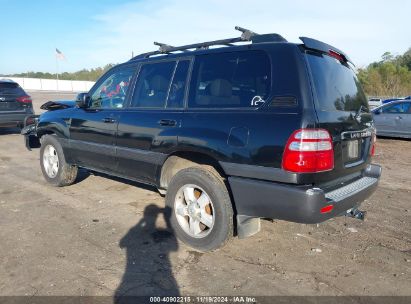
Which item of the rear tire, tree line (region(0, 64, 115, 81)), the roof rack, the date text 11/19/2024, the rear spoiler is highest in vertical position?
tree line (region(0, 64, 115, 81))

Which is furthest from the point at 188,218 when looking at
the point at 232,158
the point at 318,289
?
the point at 318,289

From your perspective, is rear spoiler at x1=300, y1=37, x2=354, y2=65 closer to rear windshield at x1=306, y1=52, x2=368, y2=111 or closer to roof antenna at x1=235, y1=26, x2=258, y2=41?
rear windshield at x1=306, y1=52, x2=368, y2=111

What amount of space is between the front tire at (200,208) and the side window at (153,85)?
3.15 ft

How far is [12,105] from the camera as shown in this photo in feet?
35.7

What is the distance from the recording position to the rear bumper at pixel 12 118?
10664 millimetres

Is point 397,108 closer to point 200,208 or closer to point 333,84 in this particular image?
point 333,84

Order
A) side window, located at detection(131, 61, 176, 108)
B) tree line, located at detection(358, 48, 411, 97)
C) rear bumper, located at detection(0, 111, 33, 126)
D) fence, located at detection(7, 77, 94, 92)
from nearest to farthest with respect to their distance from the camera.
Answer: side window, located at detection(131, 61, 176, 108), rear bumper, located at detection(0, 111, 33, 126), tree line, located at detection(358, 48, 411, 97), fence, located at detection(7, 77, 94, 92)

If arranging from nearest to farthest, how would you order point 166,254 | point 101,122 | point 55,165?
point 166,254
point 101,122
point 55,165

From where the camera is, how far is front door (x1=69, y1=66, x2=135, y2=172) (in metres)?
4.80

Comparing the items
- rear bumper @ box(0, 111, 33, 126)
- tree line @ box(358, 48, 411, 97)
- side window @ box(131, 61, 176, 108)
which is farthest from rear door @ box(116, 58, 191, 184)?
tree line @ box(358, 48, 411, 97)

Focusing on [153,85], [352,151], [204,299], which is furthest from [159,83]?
[204,299]

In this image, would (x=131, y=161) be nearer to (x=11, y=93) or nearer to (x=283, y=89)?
(x=283, y=89)

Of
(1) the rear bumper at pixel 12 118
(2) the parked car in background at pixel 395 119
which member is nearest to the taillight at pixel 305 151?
(1) the rear bumper at pixel 12 118

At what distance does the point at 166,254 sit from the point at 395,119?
36.1 feet
